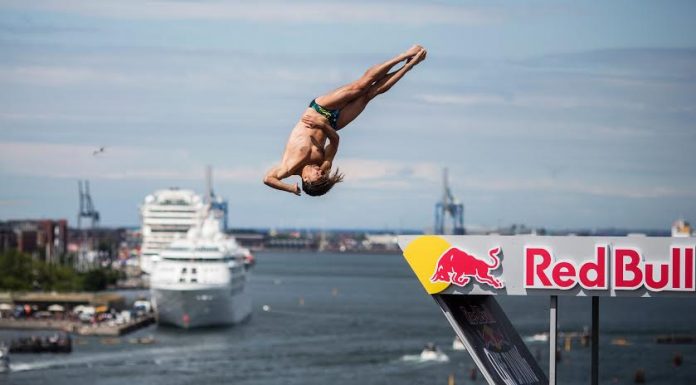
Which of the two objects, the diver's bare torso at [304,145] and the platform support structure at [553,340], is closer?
the diver's bare torso at [304,145]

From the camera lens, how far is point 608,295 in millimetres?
14023

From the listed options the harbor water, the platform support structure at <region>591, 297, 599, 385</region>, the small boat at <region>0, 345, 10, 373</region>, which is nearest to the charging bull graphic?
the platform support structure at <region>591, 297, 599, 385</region>

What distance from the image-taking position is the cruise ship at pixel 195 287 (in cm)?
8369

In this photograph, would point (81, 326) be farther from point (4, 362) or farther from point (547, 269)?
point (547, 269)

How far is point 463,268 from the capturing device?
14258 millimetres

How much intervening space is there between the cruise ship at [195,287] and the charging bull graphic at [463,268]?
6983 centimetres

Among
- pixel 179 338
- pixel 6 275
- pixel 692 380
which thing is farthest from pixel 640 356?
pixel 6 275

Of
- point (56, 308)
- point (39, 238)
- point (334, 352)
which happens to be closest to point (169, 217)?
point (39, 238)

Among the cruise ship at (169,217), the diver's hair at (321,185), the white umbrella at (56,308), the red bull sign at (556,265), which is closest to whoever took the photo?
the diver's hair at (321,185)

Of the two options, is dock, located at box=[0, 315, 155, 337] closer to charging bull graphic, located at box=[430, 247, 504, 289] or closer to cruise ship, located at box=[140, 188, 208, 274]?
cruise ship, located at box=[140, 188, 208, 274]

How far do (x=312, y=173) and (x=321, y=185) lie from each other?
12 centimetres

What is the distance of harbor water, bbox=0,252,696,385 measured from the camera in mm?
59312

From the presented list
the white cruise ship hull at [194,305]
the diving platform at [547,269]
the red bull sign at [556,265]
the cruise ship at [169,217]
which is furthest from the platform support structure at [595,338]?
the cruise ship at [169,217]

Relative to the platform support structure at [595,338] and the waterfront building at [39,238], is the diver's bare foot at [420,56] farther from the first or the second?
the waterfront building at [39,238]
